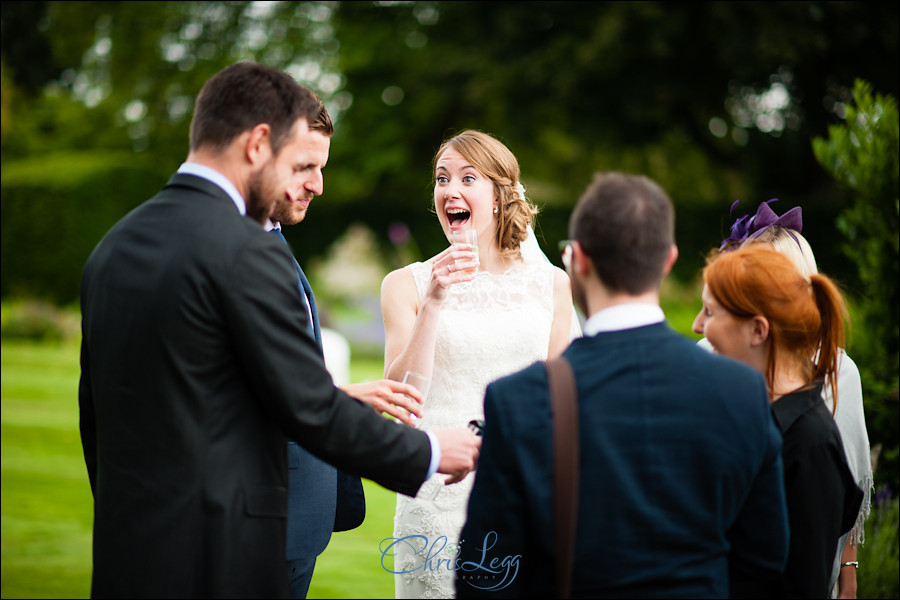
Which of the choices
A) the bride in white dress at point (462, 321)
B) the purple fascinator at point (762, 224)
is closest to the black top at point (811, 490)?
the purple fascinator at point (762, 224)

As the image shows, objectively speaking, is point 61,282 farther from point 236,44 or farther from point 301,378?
point 301,378

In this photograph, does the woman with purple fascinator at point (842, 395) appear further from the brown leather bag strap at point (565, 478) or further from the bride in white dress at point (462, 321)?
the brown leather bag strap at point (565, 478)

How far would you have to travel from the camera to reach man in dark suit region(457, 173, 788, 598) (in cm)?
199

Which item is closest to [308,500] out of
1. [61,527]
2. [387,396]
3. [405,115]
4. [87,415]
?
[387,396]

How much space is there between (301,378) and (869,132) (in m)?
4.60

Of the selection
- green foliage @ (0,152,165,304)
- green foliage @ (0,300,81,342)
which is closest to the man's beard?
green foliage @ (0,300,81,342)

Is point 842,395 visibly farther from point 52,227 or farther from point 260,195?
point 52,227

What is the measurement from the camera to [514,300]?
4.04 meters

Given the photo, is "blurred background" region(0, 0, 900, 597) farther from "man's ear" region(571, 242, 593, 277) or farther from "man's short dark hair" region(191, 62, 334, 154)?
"man's ear" region(571, 242, 593, 277)

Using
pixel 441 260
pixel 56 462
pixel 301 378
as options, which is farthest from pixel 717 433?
pixel 56 462

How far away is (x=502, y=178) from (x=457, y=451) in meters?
1.84

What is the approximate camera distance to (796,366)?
8.83 ft

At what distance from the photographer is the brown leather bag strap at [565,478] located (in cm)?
196

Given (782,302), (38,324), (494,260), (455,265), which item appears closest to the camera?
(782,302)
